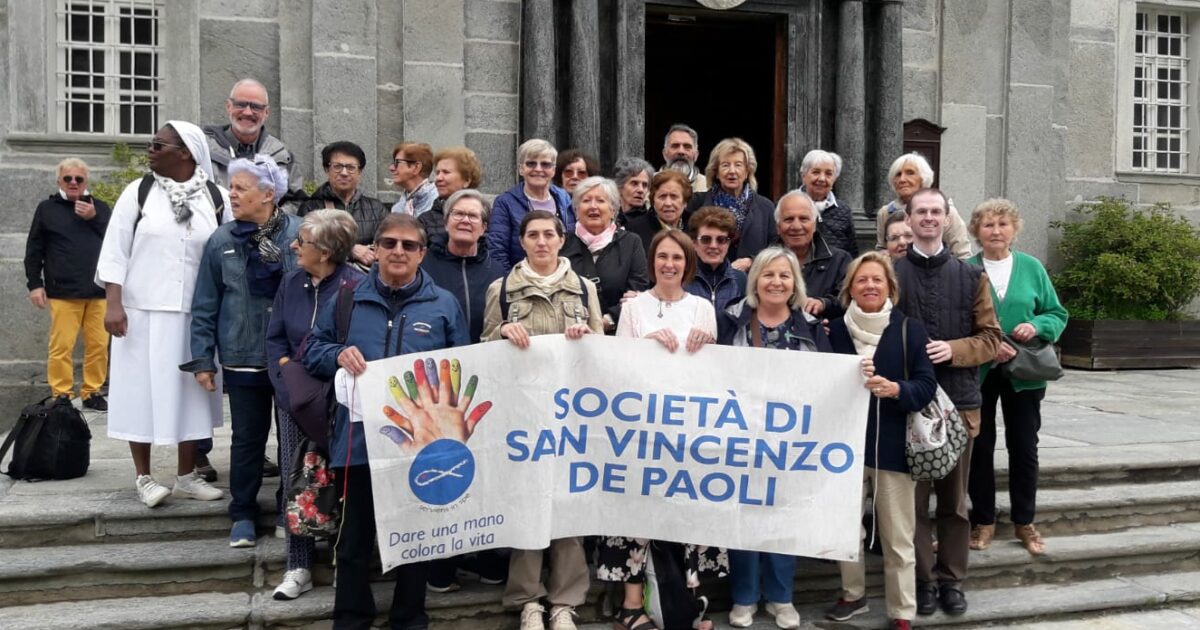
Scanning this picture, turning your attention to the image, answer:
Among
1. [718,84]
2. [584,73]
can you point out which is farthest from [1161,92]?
[584,73]

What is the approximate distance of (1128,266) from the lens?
11.8 m

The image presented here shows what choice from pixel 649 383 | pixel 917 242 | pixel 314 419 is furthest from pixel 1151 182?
pixel 314 419

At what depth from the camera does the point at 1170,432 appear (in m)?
7.91

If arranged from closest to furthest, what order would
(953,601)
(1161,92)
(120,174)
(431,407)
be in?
(431,407) < (953,601) < (120,174) < (1161,92)

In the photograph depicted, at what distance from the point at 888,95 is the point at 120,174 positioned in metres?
7.90

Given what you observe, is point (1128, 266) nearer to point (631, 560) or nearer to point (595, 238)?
point (595, 238)

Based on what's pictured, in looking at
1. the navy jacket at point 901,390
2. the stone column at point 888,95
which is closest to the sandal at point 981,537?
the navy jacket at point 901,390

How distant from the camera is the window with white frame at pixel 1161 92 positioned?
1395 centimetres

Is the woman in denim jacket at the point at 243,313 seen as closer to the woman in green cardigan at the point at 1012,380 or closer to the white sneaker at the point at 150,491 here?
the white sneaker at the point at 150,491

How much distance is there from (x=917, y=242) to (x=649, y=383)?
5.15ft

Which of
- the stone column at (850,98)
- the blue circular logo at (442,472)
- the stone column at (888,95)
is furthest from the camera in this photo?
the stone column at (888,95)

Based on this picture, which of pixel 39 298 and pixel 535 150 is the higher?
pixel 535 150

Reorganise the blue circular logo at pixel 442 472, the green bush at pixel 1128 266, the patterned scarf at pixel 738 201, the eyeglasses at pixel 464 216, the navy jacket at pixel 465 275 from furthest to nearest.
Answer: the green bush at pixel 1128 266
the patterned scarf at pixel 738 201
the navy jacket at pixel 465 275
the eyeglasses at pixel 464 216
the blue circular logo at pixel 442 472

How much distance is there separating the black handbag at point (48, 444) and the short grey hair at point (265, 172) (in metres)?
1.88
